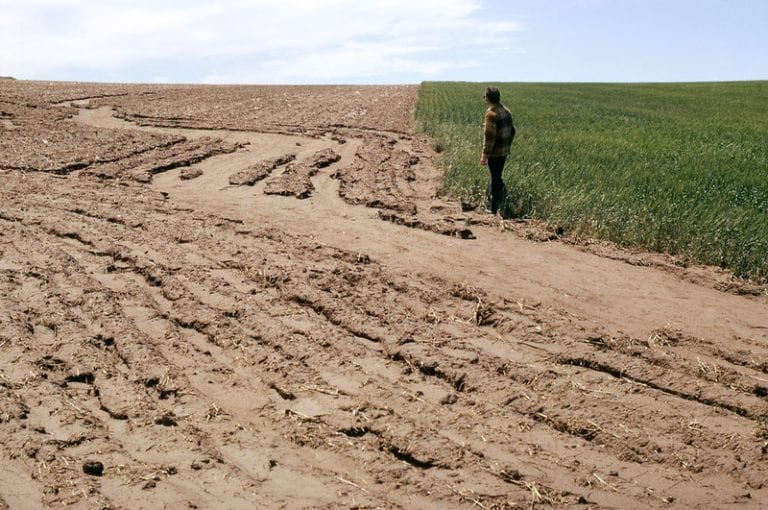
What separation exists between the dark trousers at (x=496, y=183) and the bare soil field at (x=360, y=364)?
2.74 ft

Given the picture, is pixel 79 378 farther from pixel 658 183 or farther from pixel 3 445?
pixel 658 183

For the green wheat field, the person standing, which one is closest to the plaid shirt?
the person standing

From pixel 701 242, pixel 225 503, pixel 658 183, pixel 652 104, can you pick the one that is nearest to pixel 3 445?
pixel 225 503

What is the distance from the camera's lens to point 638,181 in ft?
43.8

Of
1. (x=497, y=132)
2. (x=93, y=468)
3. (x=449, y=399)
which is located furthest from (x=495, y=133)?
(x=93, y=468)

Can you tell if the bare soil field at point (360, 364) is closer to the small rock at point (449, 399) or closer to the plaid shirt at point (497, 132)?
the small rock at point (449, 399)

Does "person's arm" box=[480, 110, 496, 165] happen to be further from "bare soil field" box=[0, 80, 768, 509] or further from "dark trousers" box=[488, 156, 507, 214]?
"bare soil field" box=[0, 80, 768, 509]

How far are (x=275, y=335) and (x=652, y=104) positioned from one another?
137 ft

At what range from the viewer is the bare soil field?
4461 millimetres

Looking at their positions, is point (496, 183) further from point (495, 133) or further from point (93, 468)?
point (93, 468)

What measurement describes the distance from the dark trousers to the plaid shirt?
129mm

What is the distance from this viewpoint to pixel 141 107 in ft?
93.2

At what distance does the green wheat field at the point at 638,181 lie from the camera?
982 cm

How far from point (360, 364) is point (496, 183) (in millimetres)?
6468
